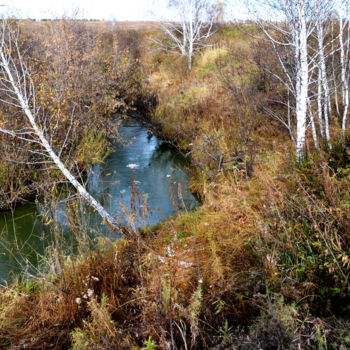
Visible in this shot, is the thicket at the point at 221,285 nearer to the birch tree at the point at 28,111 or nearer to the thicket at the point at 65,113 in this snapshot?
the birch tree at the point at 28,111

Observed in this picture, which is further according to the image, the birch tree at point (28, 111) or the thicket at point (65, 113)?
the thicket at point (65, 113)

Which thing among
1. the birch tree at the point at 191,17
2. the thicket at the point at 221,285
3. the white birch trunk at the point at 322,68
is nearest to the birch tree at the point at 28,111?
the thicket at the point at 221,285

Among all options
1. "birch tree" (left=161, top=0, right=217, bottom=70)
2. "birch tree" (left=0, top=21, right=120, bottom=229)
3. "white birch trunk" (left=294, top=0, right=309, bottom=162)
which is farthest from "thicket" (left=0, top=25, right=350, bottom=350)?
"birch tree" (left=161, top=0, right=217, bottom=70)

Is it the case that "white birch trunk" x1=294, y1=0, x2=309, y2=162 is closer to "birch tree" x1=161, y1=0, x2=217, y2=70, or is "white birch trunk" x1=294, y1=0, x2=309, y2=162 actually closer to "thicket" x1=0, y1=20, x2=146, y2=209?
"thicket" x1=0, y1=20, x2=146, y2=209

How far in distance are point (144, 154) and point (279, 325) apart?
29.2ft

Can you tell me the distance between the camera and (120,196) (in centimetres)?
790

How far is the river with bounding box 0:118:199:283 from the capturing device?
5664mm

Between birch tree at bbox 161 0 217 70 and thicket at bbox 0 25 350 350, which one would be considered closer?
thicket at bbox 0 25 350 350

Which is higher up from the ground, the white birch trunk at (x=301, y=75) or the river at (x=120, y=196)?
the white birch trunk at (x=301, y=75)

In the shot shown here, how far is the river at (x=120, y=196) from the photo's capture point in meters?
5.66

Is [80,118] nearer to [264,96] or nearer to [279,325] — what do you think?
[264,96]

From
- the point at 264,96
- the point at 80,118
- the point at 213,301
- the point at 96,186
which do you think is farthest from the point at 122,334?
the point at 264,96

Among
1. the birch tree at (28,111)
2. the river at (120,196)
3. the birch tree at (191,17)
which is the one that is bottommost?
the river at (120,196)

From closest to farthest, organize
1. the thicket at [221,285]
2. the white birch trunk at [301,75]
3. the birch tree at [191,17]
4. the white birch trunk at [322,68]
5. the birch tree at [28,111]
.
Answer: the thicket at [221,285] < the white birch trunk at [301,75] < the birch tree at [28,111] < the white birch trunk at [322,68] < the birch tree at [191,17]
